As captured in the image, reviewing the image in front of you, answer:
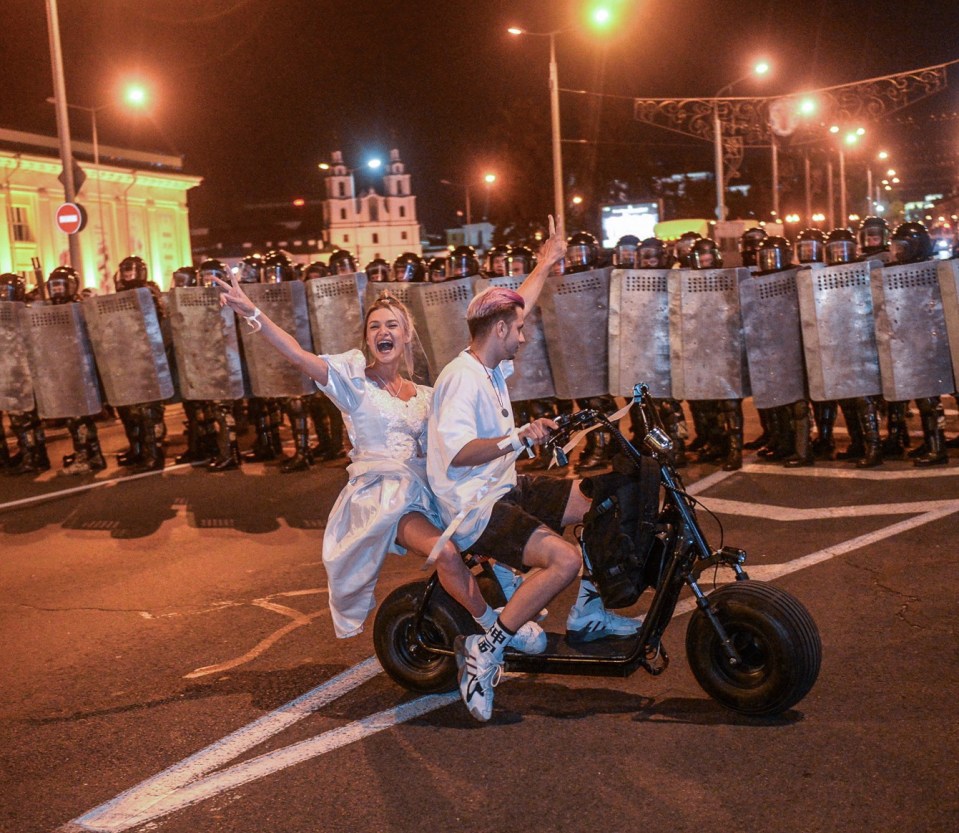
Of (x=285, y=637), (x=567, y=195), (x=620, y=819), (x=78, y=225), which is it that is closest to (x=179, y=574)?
(x=285, y=637)

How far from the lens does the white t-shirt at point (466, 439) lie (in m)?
4.65

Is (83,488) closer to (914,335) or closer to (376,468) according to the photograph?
(376,468)

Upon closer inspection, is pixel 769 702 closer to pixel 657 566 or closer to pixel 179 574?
pixel 657 566

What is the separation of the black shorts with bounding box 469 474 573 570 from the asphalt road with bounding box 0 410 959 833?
2.23 ft

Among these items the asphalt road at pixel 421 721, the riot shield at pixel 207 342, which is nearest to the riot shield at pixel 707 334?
the asphalt road at pixel 421 721

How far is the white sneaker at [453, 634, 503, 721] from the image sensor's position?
4.50 m

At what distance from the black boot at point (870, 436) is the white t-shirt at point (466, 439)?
19.8 feet

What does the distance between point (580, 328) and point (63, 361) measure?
5.51 metres

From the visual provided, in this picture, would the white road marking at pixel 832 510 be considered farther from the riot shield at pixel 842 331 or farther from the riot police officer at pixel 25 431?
the riot police officer at pixel 25 431

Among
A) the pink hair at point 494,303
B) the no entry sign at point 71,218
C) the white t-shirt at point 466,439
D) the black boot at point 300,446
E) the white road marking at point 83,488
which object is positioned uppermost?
the no entry sign at point 71,218

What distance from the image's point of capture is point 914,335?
9.78 m

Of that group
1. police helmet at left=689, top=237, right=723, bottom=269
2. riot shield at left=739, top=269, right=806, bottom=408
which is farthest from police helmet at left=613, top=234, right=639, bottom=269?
riot shield at left=739, top=269, right=806, bottom=408

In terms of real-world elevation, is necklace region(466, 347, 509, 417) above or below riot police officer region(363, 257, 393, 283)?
below

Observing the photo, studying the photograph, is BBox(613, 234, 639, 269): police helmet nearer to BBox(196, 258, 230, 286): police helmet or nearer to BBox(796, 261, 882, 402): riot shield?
BBox(796, 261, 882, 402): riot shield
